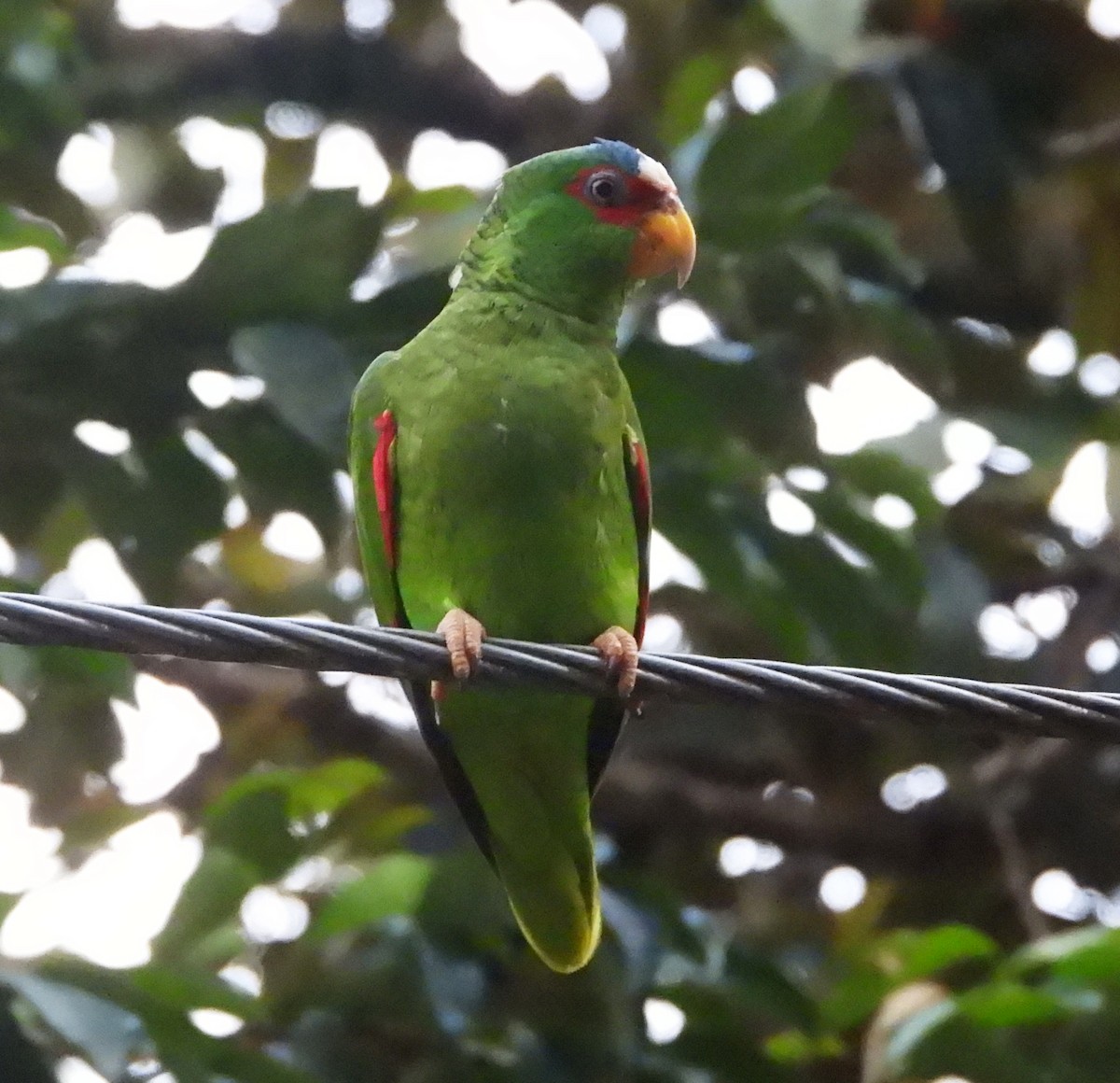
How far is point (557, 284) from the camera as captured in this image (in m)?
2.65

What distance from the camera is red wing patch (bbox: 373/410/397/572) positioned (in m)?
2.49

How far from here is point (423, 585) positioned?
96.9 inches

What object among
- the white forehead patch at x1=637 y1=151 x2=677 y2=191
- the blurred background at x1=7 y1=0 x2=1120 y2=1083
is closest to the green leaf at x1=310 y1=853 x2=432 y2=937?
the blurred background at x1=7 y1=0 x2=1120 y2=1083

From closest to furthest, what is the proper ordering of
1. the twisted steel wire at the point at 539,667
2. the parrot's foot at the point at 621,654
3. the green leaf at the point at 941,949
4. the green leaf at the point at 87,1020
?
the twisted steel wire at the point at 539,667, the parrot's foot at the point at 621,654, the green leaf at the point at 87,1020, the green leaf at the point at 941,949

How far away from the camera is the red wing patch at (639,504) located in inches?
100

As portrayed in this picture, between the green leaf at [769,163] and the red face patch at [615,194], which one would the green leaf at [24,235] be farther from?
the green leaf at [769,163]

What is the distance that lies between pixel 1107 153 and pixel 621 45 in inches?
53.2

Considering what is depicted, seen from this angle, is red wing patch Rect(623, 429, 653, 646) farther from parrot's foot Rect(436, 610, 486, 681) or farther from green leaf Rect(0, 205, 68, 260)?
green leaf Rect(0, 205, 68, 260)

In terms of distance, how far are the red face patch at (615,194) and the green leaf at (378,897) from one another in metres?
1.27

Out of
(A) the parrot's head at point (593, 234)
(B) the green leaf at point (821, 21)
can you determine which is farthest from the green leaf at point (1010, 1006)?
(B) the green leaf at point (821, 21)

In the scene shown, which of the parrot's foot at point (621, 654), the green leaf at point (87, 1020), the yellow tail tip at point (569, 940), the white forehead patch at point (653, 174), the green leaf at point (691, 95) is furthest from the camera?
the green leaf at point (691, 95)

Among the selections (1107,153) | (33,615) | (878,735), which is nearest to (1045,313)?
(1107,153)

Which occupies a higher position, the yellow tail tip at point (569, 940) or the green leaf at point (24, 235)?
the green leaf at point (24, 235)

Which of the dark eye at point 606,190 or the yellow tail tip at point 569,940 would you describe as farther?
the dark eye at point 606,190
